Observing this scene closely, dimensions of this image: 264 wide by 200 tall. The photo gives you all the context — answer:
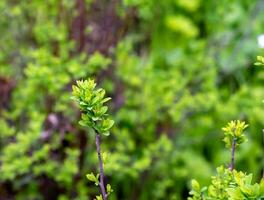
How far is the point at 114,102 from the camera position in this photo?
2910 millimetres

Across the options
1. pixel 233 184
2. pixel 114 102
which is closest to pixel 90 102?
pixel 233 184

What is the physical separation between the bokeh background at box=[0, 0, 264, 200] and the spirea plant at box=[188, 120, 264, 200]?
105 centimetres

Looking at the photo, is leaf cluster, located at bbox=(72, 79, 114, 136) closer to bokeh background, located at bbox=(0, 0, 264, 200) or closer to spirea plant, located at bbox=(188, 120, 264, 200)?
spirea plant, located at bbox=(188, 120, 264, 200)

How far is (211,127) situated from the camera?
3.22m

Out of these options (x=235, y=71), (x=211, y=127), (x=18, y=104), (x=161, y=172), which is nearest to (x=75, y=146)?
(x=18, y=104)

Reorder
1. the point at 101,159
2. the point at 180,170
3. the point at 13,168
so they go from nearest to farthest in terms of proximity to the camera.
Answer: the point at 101,159, the point at 13,168, the point at 180,170

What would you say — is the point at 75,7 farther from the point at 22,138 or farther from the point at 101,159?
the point at 101,159

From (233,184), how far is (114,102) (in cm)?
170

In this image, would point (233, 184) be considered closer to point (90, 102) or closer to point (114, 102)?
point (90, 102)

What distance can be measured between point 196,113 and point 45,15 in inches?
35.6

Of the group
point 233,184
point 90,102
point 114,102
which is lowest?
point 233,184

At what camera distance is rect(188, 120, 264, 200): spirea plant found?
1.11 metres

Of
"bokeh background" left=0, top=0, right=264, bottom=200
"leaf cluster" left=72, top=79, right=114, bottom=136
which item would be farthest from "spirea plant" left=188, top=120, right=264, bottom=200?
"bokeh background" left=0, top=0, right=264, bottom=200

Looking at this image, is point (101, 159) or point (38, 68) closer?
point (101, 159)
